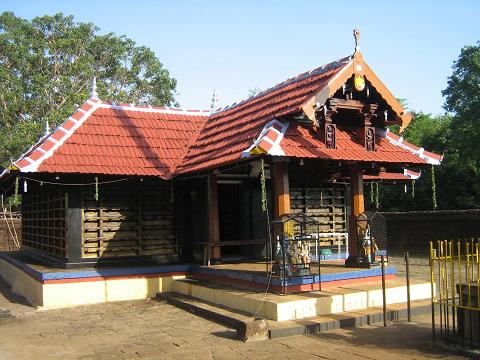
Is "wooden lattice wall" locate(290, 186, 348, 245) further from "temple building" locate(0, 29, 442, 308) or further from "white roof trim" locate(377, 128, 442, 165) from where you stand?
"white roof trim" locate(377, 128, 442, 165)

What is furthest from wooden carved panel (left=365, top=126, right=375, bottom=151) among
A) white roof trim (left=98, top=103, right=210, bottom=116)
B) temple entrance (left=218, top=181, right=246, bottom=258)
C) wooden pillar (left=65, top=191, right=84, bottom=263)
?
wooden pillar (left=65, top=191, right=84, bottom=263)

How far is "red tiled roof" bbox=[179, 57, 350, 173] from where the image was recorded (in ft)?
33.9

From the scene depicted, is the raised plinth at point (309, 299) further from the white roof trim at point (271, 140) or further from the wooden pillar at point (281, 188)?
the white roof trim at point (271, 140)

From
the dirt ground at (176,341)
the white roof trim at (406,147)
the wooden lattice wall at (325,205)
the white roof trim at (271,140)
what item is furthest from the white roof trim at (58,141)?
the white roof trim at (406,147)

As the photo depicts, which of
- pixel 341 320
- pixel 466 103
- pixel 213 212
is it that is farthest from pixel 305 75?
pixel 466 103

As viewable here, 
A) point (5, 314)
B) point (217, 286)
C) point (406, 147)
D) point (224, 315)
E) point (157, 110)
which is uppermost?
point (157, 110)

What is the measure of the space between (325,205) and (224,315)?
632 centimetres

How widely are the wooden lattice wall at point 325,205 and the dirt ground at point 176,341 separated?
16.9 ft

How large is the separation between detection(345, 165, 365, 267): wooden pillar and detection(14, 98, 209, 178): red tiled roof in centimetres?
462

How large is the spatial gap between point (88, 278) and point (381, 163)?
24.0 ft

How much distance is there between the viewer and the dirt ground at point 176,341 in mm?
6844

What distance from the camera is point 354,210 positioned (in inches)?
433

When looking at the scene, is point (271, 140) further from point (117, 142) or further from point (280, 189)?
point (117, 142)

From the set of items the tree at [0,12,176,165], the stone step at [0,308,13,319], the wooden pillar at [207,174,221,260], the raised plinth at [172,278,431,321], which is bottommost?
the stone step at [0,308,13,319]
